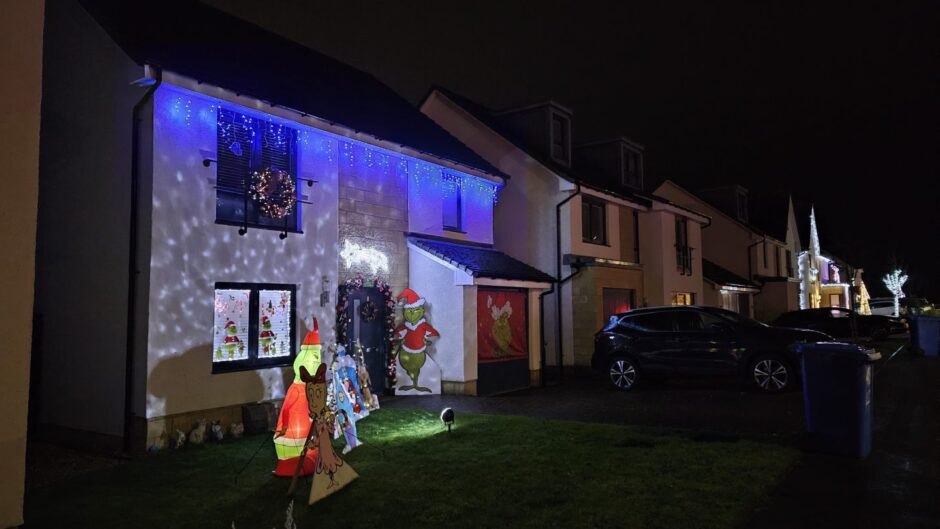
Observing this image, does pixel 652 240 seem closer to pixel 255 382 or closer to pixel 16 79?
pixel 255 382

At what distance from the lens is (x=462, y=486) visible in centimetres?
646

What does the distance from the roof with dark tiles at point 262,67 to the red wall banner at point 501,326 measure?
3.35 metres

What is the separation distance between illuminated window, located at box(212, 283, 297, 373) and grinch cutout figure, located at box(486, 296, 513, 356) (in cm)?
491

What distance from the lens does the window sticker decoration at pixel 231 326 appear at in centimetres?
966

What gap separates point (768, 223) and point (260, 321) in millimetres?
36272

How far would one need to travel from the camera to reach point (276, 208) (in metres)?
10.4

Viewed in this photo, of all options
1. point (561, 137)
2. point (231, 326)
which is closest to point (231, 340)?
point (231, 326)

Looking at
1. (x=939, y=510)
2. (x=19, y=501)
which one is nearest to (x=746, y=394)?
(x=939, y=510)

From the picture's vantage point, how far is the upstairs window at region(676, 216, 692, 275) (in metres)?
23.7

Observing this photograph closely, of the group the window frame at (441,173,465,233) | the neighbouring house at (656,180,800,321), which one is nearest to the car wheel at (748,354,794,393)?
the window frame at (441,173,465,233)

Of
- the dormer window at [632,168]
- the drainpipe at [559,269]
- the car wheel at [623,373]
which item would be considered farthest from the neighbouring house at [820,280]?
the car wheel at [623,373]

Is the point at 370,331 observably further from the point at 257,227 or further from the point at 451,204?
the point at 451,204

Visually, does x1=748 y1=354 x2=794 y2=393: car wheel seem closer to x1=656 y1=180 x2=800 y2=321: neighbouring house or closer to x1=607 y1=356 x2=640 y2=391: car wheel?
x1=607 y1=356 x2=640 y2=391: car wheel

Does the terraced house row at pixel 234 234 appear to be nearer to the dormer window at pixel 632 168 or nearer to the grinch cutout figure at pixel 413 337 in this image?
the grinch cutout figure at pixel 413 337
